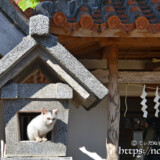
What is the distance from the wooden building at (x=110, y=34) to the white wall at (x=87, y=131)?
61 cm

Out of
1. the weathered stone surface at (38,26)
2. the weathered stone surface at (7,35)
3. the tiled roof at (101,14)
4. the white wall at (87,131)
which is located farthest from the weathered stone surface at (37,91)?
the white wall at (87,131)

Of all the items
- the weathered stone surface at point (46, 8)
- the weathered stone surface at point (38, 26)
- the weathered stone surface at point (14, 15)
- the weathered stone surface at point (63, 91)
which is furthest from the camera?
the weathered stone surface at point (46, 8)

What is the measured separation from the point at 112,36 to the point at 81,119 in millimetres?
1851

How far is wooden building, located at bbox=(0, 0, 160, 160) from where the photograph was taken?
548 cm

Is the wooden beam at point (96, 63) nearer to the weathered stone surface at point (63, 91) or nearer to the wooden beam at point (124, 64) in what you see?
the wooden beam at point (124, 64)

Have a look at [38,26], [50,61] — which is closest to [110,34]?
[50,61]

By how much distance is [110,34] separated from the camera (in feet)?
18.2

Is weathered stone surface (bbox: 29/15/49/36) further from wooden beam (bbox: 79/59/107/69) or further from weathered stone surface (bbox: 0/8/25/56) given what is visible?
wooden beam (bbox: 79/59/107/69)

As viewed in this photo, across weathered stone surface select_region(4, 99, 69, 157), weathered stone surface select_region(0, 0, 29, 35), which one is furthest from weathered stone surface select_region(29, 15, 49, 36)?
weathered stone surface select_region(0, 0, 29, 35)

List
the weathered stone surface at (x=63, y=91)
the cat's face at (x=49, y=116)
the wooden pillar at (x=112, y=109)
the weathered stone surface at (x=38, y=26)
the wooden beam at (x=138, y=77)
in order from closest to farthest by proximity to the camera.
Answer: the weathered stone surface at (x=38, y=26), the cat's face at (x=49, y=116), the weathered stone surface at (x=63, y=91), the wooden pillar at (x=112, y=109), the wooden beam at (x=138, y=77)

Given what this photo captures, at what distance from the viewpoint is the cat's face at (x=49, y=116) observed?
426 cm

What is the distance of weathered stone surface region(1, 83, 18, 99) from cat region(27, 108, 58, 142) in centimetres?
35

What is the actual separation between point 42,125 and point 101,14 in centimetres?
222

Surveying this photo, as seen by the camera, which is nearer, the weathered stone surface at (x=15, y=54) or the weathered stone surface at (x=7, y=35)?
the weathered stone surface at (x=15, y=54)
